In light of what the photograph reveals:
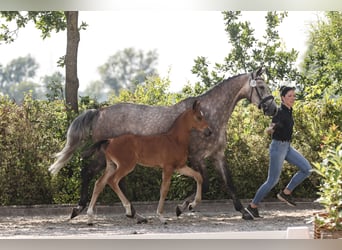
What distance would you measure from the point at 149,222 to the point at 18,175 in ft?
5.73

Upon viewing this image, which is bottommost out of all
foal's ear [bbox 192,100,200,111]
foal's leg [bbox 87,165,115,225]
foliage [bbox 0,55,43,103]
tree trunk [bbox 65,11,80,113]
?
foal's leg [bbox 87,165,115,225]

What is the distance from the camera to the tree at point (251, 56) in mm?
13508

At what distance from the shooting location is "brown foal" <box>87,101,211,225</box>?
935 cm

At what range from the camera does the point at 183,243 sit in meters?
7.66

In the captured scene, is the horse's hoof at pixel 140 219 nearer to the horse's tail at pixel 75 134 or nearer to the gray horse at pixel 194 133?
the gray horse at pixel 194 133

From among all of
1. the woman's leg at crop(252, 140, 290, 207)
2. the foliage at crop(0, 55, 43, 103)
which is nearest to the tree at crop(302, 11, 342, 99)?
the woman's leg at crop(252, 140, 290, 207)

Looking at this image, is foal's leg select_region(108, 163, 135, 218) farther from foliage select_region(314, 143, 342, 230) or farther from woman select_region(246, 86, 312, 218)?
foliage select_region(314, 143, 342, 230)

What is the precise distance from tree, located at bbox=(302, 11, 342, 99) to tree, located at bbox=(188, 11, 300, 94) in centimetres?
35

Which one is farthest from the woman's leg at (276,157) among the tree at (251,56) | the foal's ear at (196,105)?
the tree at (251,56)

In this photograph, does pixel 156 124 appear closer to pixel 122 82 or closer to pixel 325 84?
pixel 325 84

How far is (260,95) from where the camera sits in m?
9.59

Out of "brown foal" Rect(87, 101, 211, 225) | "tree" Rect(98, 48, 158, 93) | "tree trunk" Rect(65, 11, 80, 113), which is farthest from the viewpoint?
"tree" Rect(98, 48, 158, 93)

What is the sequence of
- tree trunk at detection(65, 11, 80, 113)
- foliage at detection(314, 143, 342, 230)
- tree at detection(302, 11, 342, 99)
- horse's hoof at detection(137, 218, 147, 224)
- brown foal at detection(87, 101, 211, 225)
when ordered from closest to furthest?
foliage at detection(314, 143, 342, 230) < brown foal at detection(87, 101, 211, 225) < horse's hoof at detection(137, 218, 147, 224) < tree trunk at detection(65, 11, 80, 113) < tree at detection(302, 11, 342, 99)
